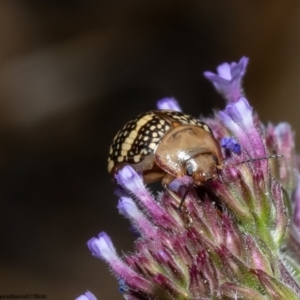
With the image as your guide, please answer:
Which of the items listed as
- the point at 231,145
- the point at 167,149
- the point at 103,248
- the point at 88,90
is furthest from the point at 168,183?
the point at 88,90

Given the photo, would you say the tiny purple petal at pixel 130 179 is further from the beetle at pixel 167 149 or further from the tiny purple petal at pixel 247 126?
the tiny purple petal at pixel 247 126

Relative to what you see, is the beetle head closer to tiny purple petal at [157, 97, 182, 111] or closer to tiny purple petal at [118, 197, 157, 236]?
tiny purple petal at [118, 197, 157, 236]

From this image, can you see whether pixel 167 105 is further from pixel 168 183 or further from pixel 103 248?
pixel 103 248

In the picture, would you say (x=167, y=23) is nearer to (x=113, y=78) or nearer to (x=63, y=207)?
(x=113, y=78)

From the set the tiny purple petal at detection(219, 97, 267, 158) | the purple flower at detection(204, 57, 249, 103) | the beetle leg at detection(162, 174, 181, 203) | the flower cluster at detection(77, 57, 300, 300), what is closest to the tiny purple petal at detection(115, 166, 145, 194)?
the flower cluster at detection(77, 57, 300, 300)

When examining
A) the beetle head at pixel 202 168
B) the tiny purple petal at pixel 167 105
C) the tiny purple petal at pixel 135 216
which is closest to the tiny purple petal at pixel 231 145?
the beetle head at pixel 202 168

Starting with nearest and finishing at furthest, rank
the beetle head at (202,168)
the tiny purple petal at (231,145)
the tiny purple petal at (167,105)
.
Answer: the beetle head at (202,168) → the tiny purple petal at (231,145) → the tiny purple petal at (167,105)

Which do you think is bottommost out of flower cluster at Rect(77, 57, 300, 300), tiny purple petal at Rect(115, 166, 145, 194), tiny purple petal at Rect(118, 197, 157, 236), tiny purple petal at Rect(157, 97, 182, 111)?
flower cluster at Rect(77, 57, 300, 300)
